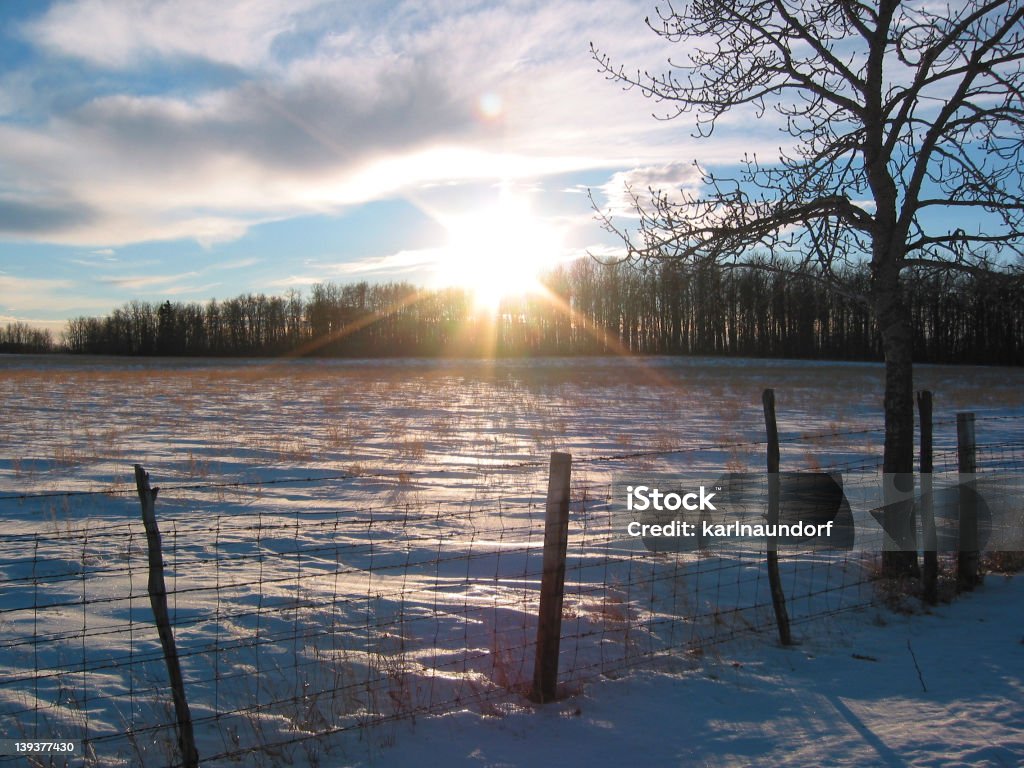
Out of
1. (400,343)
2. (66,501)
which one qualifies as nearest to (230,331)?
(400,343)

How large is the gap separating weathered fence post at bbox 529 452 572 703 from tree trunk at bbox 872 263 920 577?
3.83m

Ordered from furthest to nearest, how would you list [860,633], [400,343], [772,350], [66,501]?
[400,343], [772,350], [66,501], [860,633]

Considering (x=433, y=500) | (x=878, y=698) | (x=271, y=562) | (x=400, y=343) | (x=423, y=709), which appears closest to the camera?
(x=423, y=709)

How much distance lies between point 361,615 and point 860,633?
162 inches

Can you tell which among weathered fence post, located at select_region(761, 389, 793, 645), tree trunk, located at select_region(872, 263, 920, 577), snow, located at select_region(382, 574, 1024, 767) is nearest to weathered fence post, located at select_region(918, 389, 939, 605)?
tree trunk, located at select_region(872, 263, 920, 577)

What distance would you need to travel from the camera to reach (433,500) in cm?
1016

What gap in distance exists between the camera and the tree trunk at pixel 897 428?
6.98 meters

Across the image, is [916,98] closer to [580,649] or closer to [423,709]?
[580,649]

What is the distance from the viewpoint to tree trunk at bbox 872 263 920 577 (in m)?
6.98

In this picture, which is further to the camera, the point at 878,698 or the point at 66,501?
the point at 66,501

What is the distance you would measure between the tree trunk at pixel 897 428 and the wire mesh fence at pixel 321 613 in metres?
0.48

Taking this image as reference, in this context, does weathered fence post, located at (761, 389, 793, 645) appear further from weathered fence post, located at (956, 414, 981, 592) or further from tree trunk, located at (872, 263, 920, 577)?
weathered fence post, located at (956, 414, 981, 592)

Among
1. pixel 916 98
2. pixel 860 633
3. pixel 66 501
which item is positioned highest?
pixel 916 98

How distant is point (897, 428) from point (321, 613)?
18.2 feet
